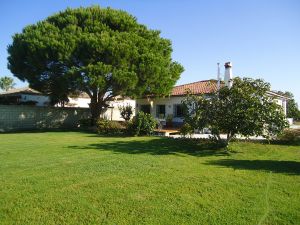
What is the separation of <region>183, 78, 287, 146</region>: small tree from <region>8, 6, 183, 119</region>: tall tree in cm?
976

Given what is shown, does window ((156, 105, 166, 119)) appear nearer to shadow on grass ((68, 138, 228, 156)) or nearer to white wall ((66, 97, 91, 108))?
white wall ((66, 97, 91, 108))

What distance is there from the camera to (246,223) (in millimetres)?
5109

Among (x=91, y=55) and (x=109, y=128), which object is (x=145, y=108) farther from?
(x=91, y=55)

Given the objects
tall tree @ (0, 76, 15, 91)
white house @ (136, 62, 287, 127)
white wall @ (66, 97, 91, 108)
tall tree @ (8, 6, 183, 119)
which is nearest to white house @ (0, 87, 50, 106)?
white wall @ (66, 97, 91, 108)

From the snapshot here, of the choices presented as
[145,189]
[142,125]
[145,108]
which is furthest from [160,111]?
[145,189]

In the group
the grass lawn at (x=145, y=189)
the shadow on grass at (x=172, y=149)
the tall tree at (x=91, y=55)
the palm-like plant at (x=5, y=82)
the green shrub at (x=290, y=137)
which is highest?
the palm-like plant at (x=5, y=82)

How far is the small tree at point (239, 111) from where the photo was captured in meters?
12.5

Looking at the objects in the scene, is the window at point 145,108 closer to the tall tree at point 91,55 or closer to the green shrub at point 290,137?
A: the tall tree at point 91,55

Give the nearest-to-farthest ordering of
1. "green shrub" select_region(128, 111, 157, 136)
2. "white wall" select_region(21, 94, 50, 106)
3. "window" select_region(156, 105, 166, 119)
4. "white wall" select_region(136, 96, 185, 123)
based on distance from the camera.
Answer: "green shrub" select_region(128, 111, 157, 136), "white wall" select_region(136, 96, 185, 123), "window" select_region(156, 105, 166, 119), "white wall" select_region(21, 94, 50, 106)

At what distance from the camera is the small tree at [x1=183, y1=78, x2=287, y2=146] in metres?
12.5

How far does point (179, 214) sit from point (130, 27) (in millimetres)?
22413

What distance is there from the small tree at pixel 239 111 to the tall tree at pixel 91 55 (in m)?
9.76

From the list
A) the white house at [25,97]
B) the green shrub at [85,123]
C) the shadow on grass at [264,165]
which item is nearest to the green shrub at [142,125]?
the green shrub at [85,123]

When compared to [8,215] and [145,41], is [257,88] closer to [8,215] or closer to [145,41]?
[8,215]
